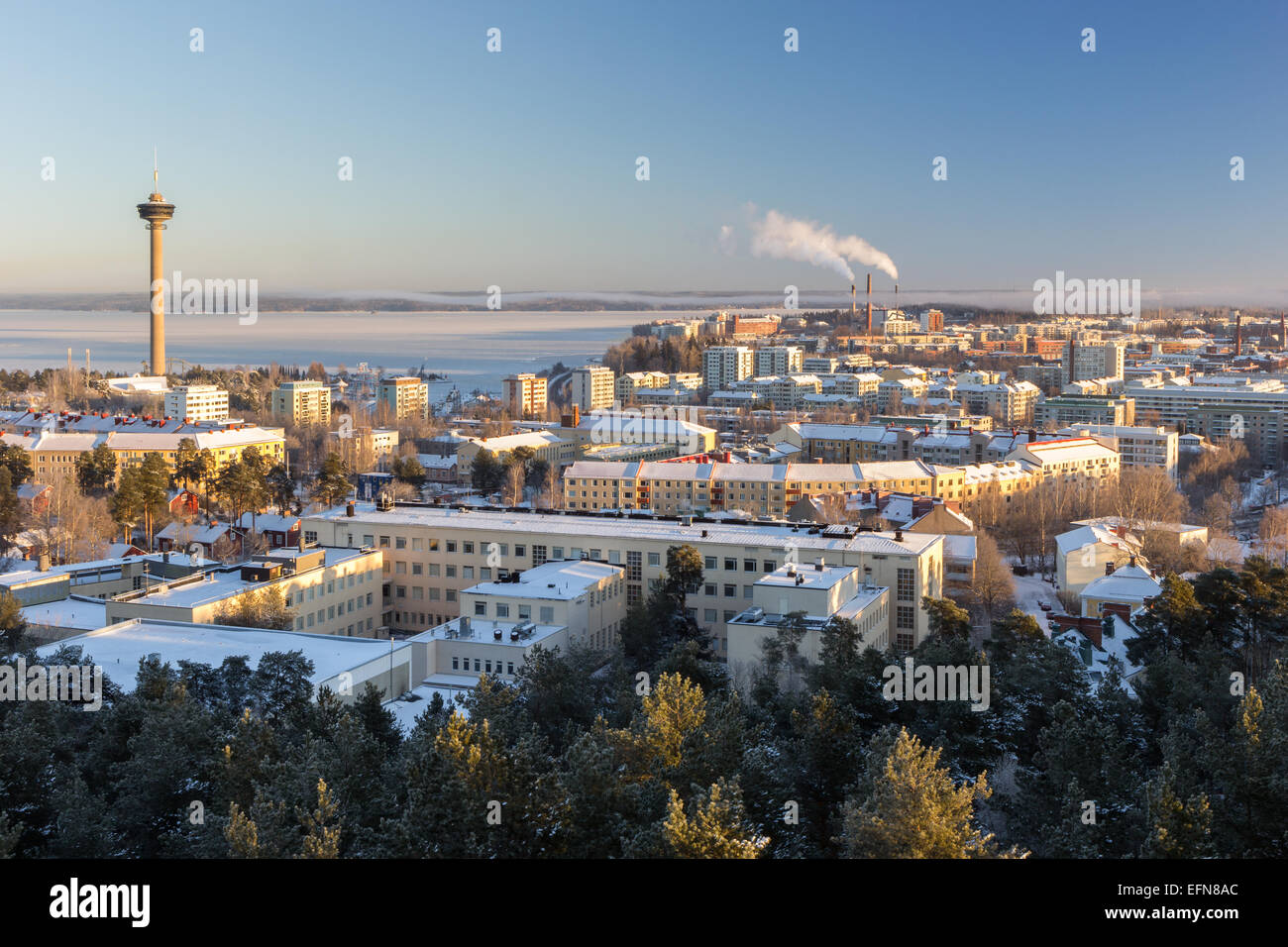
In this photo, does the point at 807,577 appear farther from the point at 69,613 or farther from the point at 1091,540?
the point at 69,613

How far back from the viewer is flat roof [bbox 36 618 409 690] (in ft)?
31.6

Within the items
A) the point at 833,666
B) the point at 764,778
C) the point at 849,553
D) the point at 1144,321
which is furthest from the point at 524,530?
the point at 1144,321

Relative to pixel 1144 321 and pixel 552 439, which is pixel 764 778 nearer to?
pixel 552 439

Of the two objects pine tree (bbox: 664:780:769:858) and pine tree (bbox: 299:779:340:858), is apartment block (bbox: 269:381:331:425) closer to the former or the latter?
pine tree (bbox: 299:779:340:858)

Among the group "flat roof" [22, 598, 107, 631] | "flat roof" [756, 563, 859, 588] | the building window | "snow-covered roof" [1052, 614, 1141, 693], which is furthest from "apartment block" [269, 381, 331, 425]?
"snow-covered roof" [1052, 614, 1141, 693]

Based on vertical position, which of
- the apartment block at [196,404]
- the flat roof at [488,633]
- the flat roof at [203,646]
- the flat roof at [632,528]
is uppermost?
the apartment block at [196,404]

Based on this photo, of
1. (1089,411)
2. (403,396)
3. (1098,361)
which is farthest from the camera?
(1098,361)

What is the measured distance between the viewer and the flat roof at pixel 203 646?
9.64 meters

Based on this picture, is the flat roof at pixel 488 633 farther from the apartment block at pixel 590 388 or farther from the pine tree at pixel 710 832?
the apartment block at pixel 590 388

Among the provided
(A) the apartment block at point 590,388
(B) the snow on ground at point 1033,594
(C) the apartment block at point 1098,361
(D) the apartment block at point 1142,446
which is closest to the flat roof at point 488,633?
(B) the snow on ground at point 1033,594

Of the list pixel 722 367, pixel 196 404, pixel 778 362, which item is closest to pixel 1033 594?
pixel 196 404

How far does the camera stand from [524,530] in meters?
14.9

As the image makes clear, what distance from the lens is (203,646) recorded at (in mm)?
10133
